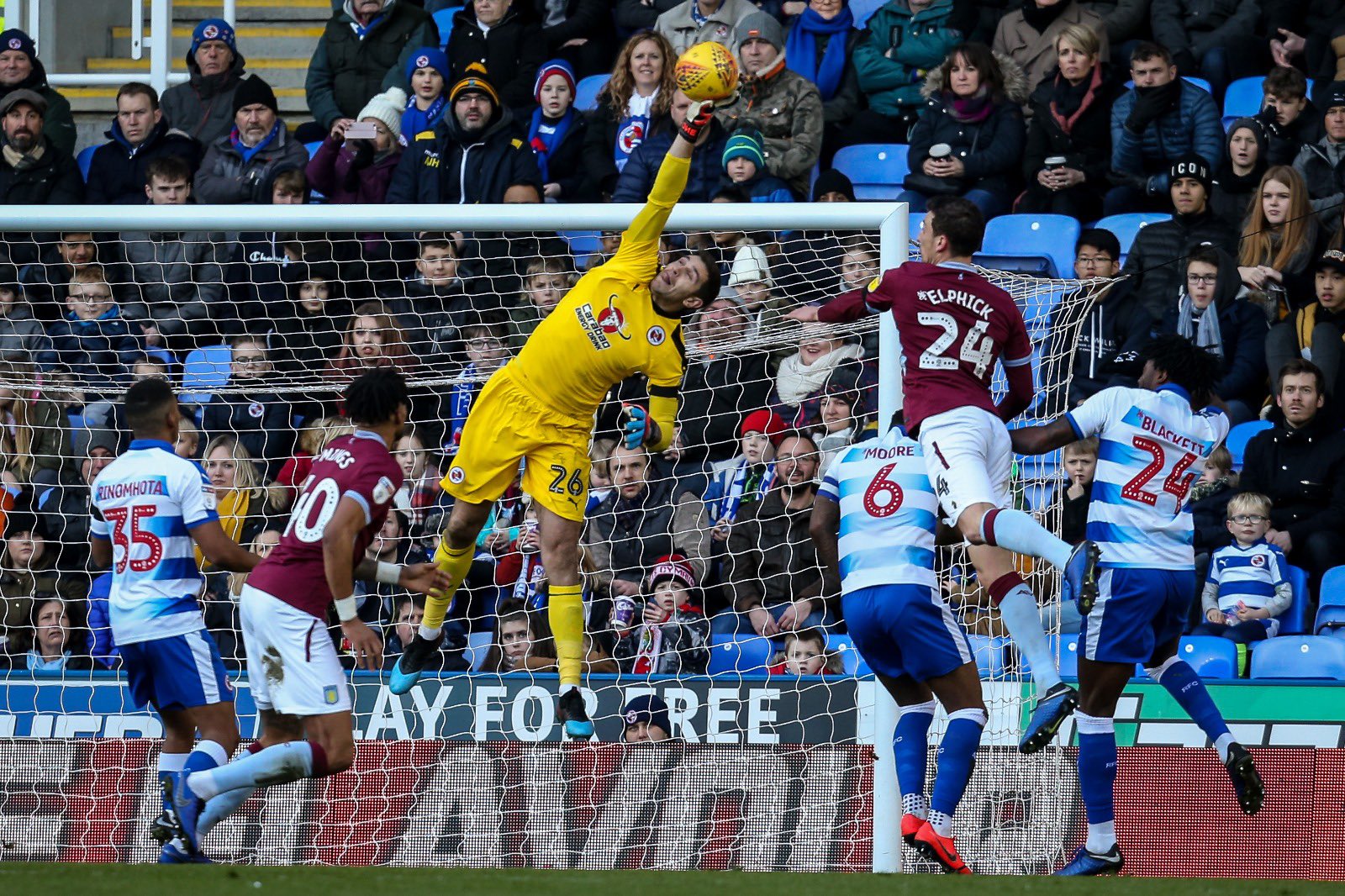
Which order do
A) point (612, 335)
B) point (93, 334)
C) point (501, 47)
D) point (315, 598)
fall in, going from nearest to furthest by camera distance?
point (315, 598) → point (612, 335) → point (93, 334) → point (501, 47)

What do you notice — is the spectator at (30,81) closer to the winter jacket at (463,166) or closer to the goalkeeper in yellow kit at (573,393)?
the winter jacket at (463,166)

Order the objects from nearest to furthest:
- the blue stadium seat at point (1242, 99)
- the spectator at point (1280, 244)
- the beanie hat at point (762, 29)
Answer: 1. the spectator at point (1280, 244)
2. the blue stadium seat at point (1242, 99)
3. the beanie hat at point (762, 29)

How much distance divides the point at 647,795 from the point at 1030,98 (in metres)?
5.48

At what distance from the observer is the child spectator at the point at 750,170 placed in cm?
1079

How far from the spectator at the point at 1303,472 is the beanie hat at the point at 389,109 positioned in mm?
6178

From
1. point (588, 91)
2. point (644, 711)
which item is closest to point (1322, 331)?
point (644, 711)

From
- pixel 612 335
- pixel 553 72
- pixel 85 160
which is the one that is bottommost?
pixel 612 335

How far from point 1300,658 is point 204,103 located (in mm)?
8485

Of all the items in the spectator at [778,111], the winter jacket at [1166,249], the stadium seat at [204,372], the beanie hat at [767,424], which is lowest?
the beanie hat at [767,424]

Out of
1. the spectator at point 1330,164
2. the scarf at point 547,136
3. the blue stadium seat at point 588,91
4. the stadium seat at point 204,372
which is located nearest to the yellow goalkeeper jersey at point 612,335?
the stadium seat at point 204,372

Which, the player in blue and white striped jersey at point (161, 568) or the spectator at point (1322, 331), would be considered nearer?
the player in blue and white striped jersey at point (161, 568)

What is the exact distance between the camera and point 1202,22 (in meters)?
11.6

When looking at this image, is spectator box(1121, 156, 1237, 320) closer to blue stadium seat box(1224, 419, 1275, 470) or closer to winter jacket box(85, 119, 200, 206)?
blue stadium seat box(1224, 419, 1275, 470)

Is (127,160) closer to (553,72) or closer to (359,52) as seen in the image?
(359,52)
